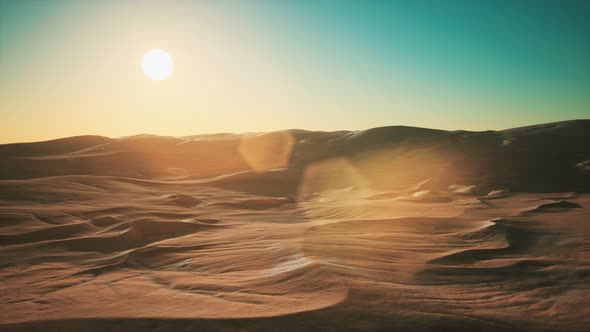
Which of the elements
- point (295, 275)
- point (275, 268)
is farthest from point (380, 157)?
point (295, 275)

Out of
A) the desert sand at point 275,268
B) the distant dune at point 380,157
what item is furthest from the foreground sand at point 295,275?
the distant dune at point 380,157

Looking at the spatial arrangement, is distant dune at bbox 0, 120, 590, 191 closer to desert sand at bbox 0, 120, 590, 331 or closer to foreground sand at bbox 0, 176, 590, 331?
desert sand at bbox 0, 120, 590, 331

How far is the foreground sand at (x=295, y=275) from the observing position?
2.42m

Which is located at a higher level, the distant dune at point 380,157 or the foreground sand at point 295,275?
the distant dune at point 380,157

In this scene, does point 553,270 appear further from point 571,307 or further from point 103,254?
point 103,254

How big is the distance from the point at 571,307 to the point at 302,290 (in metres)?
2.00

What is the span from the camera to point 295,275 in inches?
131

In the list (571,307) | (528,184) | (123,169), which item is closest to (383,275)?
(571,307)

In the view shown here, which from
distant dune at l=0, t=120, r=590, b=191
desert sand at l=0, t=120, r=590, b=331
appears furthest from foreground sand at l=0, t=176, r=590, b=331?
distant dune at l=0, t=120, r=590, b=191

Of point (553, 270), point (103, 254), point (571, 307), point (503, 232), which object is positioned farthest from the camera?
point (503, 232)

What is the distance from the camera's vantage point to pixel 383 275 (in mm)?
3457

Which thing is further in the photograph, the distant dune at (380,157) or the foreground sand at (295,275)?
the distant dune at (380,157)

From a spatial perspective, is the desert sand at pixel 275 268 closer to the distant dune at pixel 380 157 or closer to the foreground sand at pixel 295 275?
the foreground sand at pixel 295 275

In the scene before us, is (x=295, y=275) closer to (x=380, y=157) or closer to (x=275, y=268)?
(x=275, y=268)
